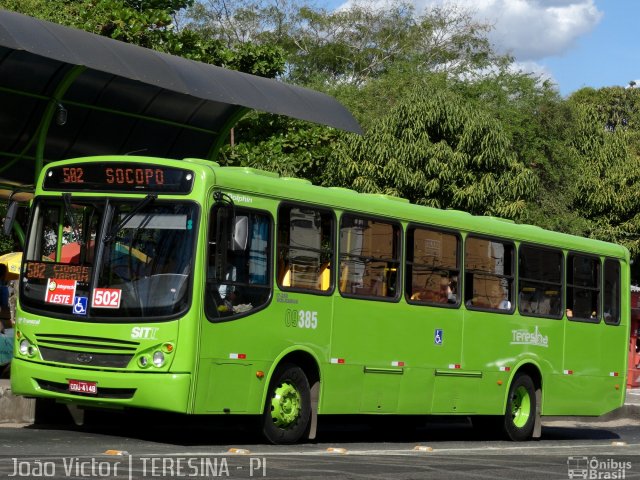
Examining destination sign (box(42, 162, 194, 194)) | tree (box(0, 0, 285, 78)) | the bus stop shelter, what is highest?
tree (box(0, 0, 285, 78))

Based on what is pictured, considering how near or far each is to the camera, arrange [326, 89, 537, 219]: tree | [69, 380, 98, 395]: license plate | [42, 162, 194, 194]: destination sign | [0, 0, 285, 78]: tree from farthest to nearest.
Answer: [326, 89, 537, 219]: tree → [0, 0, 285, 78]: tree → [42, 162, 194, 194]: destination sign → [69, 380, 98, 395]: license plate

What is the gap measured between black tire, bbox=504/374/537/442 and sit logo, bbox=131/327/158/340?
281 inches

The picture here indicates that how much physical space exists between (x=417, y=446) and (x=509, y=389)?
122 inches

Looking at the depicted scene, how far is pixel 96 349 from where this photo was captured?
12570 millimetres

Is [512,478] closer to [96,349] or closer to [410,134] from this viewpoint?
[96,349]

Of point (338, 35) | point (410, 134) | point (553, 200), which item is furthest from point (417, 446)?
point (338, 35)

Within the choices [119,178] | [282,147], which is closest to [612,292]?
[119,178]

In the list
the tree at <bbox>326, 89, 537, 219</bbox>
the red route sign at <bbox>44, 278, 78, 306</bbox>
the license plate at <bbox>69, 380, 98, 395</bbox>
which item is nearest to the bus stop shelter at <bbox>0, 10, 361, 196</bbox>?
the red route sign at <bbox>44, 278, 78, 306</bbox>

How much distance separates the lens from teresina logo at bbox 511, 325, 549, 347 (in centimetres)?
1788

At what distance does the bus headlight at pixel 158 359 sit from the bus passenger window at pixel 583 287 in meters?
8.43

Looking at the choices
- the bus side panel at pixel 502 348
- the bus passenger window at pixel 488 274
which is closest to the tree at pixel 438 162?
the bus side panel at pixel 502 348

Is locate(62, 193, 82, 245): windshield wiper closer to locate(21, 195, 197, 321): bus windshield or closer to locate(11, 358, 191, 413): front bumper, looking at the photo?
locate(21, 195, 197, 321): bus windshield

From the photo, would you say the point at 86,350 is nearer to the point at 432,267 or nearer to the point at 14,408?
the point at 14,408

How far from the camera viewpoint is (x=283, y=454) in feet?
39.6
